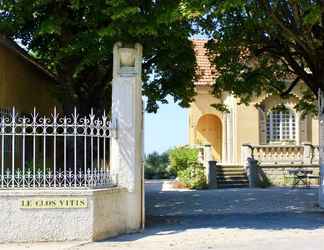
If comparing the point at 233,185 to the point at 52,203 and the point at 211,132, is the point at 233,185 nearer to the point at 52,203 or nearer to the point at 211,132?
the point at 211,132

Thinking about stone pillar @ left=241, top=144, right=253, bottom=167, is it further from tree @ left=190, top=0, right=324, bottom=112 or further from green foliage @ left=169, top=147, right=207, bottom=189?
tree @ left=190, top=0, right=324, bottom=112

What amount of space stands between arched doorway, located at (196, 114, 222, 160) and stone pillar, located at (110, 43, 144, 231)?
21334mm

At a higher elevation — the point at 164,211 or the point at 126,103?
the point at 126,103

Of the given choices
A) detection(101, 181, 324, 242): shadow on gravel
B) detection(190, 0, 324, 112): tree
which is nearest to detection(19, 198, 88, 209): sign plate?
detection(101, 181, 324, 242): shadow on gravel

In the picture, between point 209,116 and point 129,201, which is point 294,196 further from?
point 209,116

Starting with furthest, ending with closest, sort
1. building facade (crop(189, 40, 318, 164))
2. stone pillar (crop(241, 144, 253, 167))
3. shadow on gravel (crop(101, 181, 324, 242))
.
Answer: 1. building facade (crop(189, 40, 318, 164))
2. stone pillar (crop(241, 144, 253, 167))
3. shadow on gravel (crop(101, 181, 324, 242))

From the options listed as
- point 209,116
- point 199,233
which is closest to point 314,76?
point 199,233

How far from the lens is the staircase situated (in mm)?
26248

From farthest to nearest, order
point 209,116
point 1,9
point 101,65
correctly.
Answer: point 209,116, point 101,65, point 1,9

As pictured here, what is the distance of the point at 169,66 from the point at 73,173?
5668 mm

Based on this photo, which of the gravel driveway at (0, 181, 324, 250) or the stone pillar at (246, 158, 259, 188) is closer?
the gravel driveway at (0, 181, 324, 250)

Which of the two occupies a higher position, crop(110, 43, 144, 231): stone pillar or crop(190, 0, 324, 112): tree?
crop(190, 0, 324, 112): tree

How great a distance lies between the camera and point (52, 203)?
11156mm

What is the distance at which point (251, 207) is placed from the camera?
1733 centimetres
